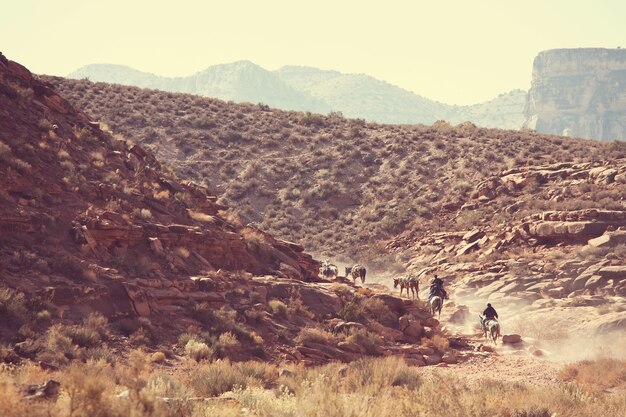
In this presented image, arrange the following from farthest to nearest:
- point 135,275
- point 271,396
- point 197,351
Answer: point 135,275
point 197,351
point 271,396

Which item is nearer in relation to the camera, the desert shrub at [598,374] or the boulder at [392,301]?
the desert shrub at [598,374]

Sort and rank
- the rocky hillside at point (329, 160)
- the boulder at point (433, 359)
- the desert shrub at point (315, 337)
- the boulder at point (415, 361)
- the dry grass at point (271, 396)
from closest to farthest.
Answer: the dry grass at point (271, 396)
the desert shrub at point (315, 337)
the boulder at point (415, 361)
the boulder at point (433, 359)
the rocky hillside at point (329, 160)

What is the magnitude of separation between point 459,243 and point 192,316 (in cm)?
2645

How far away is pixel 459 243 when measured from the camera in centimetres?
4297

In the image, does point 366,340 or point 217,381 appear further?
point 366,340

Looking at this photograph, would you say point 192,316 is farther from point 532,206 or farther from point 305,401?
point 532,206

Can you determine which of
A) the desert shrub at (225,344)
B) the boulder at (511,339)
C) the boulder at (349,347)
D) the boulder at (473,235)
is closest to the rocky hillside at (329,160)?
the boulder at (473,235)

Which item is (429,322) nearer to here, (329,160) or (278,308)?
(278,308)

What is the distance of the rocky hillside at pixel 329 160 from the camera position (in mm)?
52031

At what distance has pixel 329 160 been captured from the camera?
63.4 meters

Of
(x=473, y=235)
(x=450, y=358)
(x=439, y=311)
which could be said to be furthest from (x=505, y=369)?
(x=473, y=235)

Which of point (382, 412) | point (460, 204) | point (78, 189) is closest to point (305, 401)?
point (382, 412)

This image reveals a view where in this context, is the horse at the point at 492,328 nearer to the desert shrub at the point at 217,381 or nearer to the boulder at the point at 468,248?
the desert shrub at the point at 217,381

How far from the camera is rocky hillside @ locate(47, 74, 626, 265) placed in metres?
52.0
